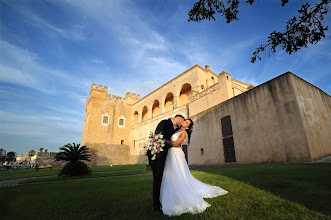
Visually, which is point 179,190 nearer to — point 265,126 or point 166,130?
point 166,130

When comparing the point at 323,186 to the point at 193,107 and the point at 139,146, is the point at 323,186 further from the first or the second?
the point at 139,146

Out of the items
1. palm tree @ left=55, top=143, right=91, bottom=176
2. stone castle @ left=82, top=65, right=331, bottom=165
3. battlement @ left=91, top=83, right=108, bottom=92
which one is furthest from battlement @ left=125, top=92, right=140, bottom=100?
palm tree @ left=55, top=143, right=91, bottom=176

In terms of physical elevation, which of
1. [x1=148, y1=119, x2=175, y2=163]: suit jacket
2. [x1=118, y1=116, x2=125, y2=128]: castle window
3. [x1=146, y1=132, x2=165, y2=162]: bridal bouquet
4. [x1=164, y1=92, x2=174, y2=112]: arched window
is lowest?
[x1=146, y1=132, x2=165, y2=162]: bridal bouquet

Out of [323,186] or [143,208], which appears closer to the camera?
[143,208]

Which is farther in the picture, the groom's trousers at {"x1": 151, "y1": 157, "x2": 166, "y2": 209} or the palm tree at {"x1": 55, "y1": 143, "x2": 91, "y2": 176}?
the palm tree at {"x1": 55, "y1": 143, "x2": 91, "y2": 176}

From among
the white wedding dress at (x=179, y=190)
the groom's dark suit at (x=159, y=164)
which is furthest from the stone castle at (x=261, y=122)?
the groom's dark suit at (x=159, y=164)

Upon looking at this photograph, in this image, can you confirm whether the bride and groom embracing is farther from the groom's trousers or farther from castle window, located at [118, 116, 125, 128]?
castle window, located at [118, 116, 125, 128]

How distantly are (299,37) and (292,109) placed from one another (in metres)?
6.70

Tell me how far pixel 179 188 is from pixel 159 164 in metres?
0.57

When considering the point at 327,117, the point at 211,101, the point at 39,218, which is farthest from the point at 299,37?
the point at 211,101

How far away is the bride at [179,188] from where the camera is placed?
2.63 meters

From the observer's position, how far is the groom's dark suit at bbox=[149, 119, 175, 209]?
281cm

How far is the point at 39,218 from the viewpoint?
8.21 feet

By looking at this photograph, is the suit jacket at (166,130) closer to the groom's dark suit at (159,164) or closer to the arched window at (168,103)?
the groom's dark suit at (159,164)
